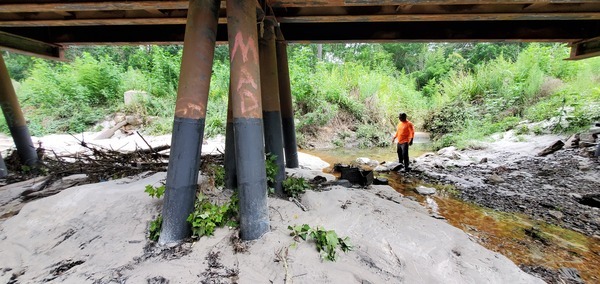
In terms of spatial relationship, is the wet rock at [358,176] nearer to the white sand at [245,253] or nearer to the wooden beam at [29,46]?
the white sand at [245,253]

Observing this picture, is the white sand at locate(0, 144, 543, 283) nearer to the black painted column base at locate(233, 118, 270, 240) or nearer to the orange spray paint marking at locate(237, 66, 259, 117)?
the black painted column base at locate(233, 118, 270, 240)

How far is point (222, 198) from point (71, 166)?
3830 mm

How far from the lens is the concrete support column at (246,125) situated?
276 cm

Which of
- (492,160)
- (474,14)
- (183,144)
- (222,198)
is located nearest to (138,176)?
(222,198)

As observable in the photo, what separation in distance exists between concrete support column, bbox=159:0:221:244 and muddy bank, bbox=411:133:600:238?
4982mm

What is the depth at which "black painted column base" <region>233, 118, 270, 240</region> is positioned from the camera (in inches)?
108

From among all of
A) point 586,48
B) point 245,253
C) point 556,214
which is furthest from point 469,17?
point 245,253

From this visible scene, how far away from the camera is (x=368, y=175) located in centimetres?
538

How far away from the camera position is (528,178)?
603cm

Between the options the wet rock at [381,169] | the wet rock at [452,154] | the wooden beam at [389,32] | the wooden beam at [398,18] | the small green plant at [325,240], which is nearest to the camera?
the small green plant at [325,240]

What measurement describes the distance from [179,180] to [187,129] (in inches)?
20.7

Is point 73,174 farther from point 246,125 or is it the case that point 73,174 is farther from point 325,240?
point 325,240

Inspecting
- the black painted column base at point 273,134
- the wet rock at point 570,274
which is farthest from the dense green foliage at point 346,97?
the wet rock at point 570,274

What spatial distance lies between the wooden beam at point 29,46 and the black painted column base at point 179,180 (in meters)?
6.31
